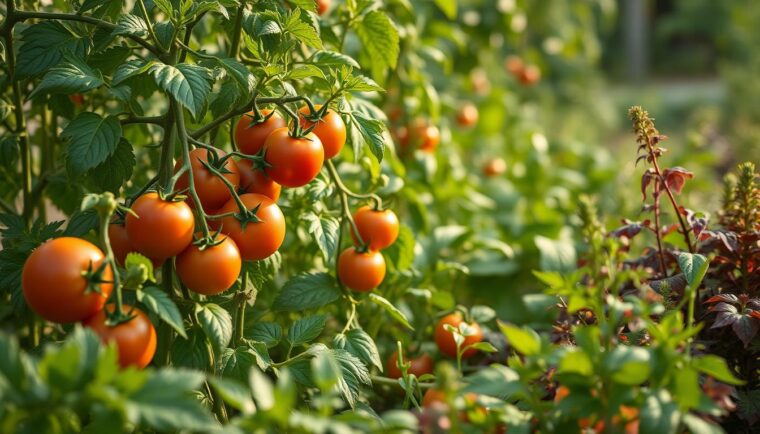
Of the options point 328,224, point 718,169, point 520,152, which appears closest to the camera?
point 328,224

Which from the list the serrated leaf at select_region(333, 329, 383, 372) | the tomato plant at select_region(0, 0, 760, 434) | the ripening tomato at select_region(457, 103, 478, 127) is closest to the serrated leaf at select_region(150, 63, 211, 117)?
the tomato plant at select_region(0, 0, 760, 434)

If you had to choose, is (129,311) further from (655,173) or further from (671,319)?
(655,173)

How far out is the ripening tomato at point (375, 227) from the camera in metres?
1.21

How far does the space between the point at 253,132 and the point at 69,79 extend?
9.8 inches

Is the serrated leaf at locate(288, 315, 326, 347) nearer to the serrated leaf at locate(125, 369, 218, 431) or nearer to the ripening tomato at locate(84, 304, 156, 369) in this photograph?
the ripening tomato at locate(84, 304, 156, 369)

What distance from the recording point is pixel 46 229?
3.69ft

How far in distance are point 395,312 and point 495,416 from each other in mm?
380

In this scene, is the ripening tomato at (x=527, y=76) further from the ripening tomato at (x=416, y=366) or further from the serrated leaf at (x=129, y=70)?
the serrated leaf at (x=129, y=70)

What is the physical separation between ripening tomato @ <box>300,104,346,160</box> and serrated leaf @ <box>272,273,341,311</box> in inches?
10.3

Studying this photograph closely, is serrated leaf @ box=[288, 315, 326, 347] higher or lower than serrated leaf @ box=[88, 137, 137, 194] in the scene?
lower

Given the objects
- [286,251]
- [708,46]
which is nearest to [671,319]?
[286,251]

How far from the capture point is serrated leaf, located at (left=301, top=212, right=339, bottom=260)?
113cm

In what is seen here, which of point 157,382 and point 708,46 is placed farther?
point 708,46

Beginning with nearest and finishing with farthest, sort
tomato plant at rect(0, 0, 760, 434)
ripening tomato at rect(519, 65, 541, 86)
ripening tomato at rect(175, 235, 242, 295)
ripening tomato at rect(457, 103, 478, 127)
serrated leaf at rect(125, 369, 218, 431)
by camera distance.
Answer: serrated leaf at rect(125, 369, 218, 431)
tomato plant at rect(0, 0, 760, 434)
ripening tomato at rect(175, 235, 242, 295)
ripening tomato at rect(457, 103, 478, 127)
ripening tomato at rect(519, 65, 541, 86)
